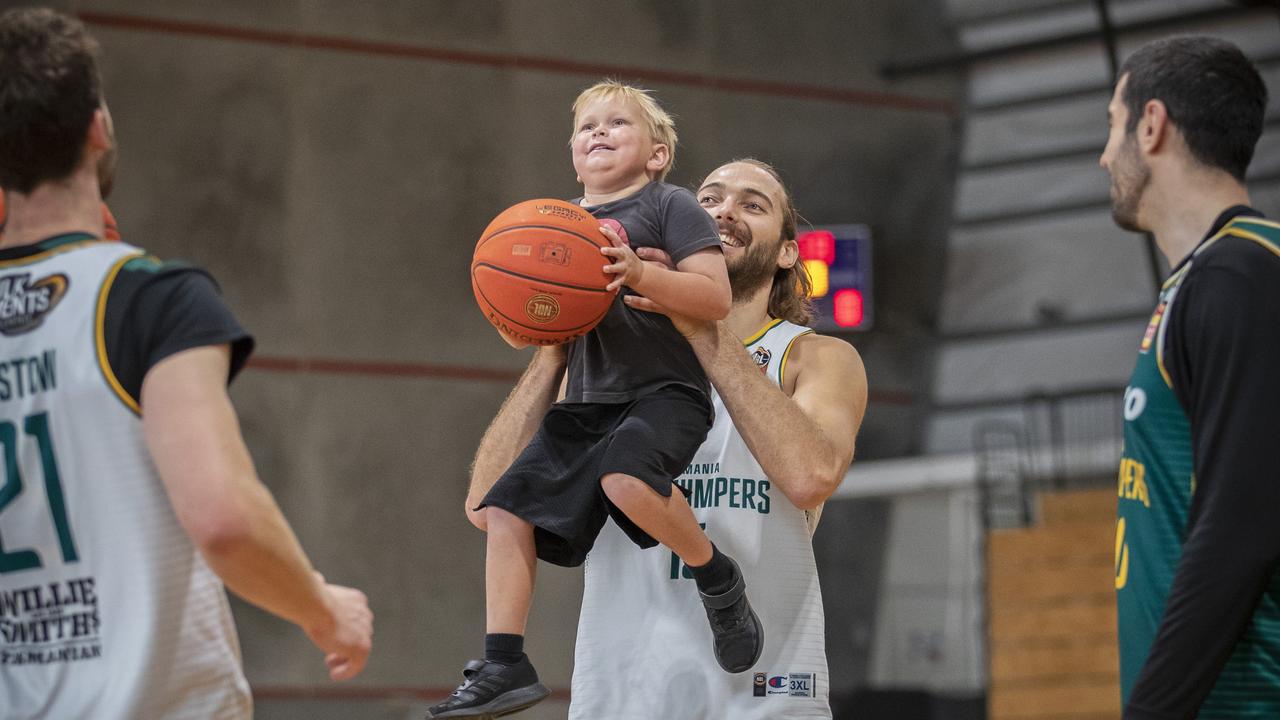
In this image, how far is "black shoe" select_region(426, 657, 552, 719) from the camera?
316cm

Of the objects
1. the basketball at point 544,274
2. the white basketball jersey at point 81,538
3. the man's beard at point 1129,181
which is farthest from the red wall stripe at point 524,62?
the white basketball jersey at point 81,538

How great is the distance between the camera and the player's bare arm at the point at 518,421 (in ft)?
12.0

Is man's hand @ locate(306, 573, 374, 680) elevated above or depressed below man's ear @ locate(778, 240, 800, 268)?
below

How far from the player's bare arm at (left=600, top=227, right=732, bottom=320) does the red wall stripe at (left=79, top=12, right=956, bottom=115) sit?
30.0 feet

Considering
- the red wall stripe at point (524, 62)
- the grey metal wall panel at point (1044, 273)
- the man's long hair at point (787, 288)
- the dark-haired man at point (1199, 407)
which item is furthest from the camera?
the grey metal wall panel at point (1044, 273)

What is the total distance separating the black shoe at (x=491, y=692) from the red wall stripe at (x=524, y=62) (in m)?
9.47

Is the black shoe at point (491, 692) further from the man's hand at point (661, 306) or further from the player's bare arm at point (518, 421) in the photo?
the man's hand at point (661, 306)

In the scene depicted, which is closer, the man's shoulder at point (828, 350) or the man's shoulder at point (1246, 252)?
the man's shoulder at point (1246, 252)

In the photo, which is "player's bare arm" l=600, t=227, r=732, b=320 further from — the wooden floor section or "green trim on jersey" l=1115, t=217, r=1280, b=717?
the wooden floor section

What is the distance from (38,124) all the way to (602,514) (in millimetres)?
1665

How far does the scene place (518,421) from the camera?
12.1 feet

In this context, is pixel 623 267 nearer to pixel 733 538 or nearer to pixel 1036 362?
pixel 733 538

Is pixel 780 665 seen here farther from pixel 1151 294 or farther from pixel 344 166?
pixel 1151 294

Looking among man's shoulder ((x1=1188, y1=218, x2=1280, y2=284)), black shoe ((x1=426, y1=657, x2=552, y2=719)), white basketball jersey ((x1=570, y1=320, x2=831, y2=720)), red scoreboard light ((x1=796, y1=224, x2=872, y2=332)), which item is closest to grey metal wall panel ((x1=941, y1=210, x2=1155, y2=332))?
red scoreboard light ((x1=796, y1=224, x2=872, y2=332))
